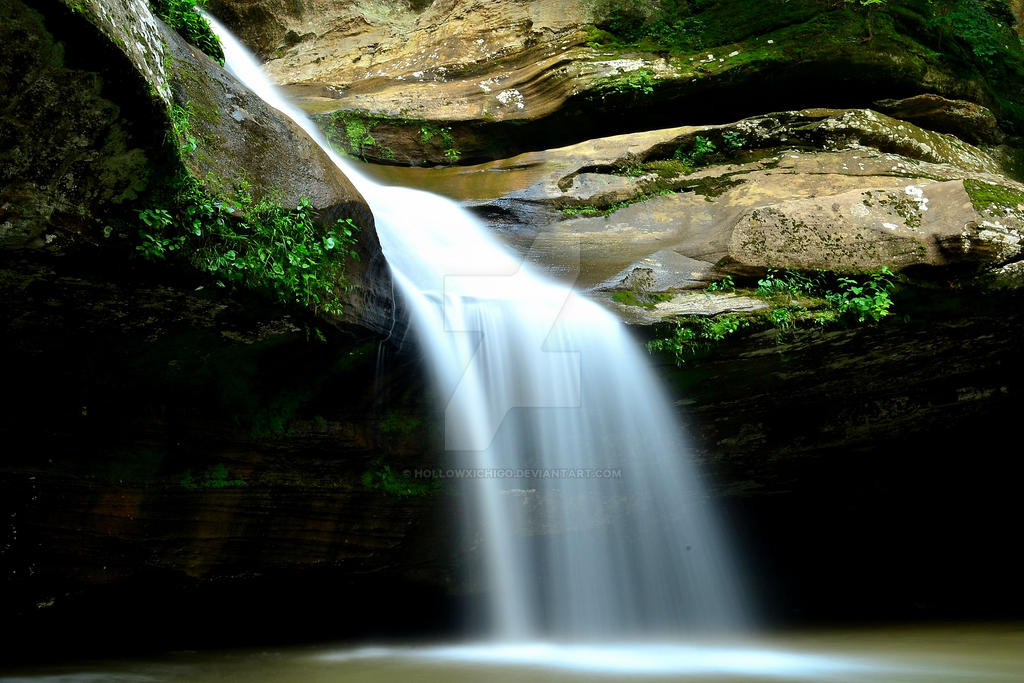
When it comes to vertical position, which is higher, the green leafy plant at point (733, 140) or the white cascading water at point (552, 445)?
the green leafy plant at point (733, 140)

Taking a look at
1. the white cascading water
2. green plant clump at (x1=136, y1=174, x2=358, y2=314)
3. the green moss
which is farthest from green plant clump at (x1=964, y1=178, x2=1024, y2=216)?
green plant clump at (x1=136, y1=174, x2=358, y2=314)

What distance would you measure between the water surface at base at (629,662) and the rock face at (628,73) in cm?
591

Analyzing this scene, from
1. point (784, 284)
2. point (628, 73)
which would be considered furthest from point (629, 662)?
point (628, 73)

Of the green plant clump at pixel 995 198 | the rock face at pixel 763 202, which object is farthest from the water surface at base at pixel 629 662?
the green plant clump at pixel 995 198

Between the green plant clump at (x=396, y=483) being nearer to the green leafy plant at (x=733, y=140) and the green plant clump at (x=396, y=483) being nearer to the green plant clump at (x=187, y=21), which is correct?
the green plant clump at (x=187, y=21)

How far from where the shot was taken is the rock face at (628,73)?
7.63m

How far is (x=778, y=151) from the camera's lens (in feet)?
23.5

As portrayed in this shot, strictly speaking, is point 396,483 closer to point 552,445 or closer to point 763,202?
point 552,445

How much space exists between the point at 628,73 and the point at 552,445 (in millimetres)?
5032

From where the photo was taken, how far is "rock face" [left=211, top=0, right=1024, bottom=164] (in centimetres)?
763

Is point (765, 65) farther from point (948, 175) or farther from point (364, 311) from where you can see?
point (364, 311)

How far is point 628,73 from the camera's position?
804 centimetres

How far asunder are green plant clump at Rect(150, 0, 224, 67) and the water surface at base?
203 inches

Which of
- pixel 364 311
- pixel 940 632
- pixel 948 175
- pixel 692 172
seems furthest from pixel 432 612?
pixel 948 175
